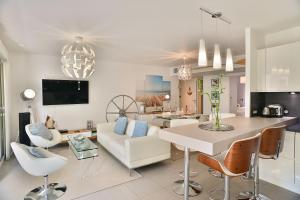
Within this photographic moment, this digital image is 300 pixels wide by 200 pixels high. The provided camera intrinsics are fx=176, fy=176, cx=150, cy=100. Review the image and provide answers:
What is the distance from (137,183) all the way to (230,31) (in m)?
2.91

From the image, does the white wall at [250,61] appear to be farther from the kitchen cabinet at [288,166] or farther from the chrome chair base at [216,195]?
the chrome chair base at [216,195]

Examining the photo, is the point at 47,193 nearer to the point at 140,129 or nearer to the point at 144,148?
the point at 144,148

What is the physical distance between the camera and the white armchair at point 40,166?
213 cm

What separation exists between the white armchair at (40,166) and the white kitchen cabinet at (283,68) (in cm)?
341

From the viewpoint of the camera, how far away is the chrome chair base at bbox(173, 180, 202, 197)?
2473mm

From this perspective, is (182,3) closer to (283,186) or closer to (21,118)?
(283,186)

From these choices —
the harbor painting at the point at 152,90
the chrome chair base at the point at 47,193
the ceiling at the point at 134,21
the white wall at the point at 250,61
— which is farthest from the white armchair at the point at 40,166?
the harbor painting at the point at 152,90

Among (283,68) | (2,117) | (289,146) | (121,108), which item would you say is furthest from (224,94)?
(2,117)

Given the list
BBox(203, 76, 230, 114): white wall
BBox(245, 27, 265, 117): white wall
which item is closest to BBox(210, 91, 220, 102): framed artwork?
BBox(245, 27, 265, 117): white wall

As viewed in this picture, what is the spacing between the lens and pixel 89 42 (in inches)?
138

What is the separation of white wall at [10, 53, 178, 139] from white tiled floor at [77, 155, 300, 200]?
2.90 metres

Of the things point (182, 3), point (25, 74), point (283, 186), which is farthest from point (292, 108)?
point (25, 74)

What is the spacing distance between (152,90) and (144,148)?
3.74 meters

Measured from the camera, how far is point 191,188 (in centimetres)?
258
